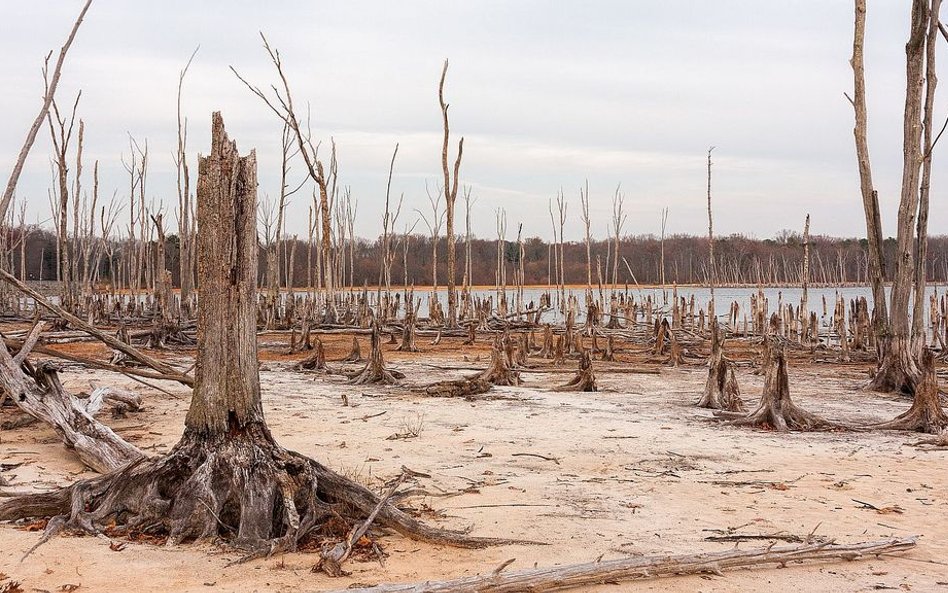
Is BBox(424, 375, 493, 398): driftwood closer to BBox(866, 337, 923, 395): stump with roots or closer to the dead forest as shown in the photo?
the dead forest

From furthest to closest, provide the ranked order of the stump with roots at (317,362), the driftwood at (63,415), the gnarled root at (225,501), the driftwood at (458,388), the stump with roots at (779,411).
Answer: the stump with roots at (317,362) → the driftwood at (458,388) → the stump with roots at (779,411) → the driftwood at (63,415) → the gnarled root at (225,501)

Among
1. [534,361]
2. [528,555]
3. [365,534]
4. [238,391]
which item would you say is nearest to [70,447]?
[238,391]

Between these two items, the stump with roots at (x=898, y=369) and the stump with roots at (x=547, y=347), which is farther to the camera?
the stump with roots at (x=547, y=347)

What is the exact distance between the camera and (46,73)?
282 inches

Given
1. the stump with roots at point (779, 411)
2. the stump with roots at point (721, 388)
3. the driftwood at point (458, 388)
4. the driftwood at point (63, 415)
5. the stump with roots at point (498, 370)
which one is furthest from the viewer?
the stump with roots at point (498, 370)

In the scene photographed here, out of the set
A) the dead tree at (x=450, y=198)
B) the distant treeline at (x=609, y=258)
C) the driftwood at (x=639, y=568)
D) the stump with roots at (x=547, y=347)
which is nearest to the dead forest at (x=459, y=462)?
the driftwood at (x=639, y=568)

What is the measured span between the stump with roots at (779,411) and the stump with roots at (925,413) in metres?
0.56

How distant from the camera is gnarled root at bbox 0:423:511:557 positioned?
4.24 metres

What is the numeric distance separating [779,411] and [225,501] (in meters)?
5.63

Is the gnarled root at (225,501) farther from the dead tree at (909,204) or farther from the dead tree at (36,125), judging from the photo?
the dead tree at (909,204)

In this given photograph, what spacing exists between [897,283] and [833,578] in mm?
8338

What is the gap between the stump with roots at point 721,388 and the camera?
920 cm

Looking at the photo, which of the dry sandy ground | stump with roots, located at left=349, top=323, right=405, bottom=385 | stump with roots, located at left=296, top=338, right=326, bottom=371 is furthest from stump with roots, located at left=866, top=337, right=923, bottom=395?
stump with roots, located at left=296, top=338, right=326, bottom=371

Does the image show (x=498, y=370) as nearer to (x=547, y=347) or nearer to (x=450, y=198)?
(x=547, y=347)
